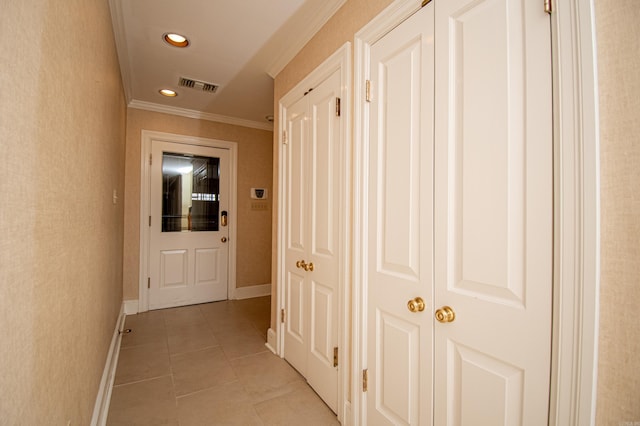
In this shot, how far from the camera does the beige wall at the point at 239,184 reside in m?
3.58

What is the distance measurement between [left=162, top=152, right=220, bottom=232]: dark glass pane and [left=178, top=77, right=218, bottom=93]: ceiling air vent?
1079 millimetres

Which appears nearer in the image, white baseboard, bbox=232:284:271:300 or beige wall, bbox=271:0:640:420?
beige wall, bbox=271:0:640:420

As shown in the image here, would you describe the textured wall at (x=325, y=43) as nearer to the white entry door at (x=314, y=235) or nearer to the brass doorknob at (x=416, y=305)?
the white entry door at (x=314, y=235)

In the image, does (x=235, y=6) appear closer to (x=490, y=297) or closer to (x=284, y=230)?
(x=284, y=230)

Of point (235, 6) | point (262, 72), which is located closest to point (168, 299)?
point (262, 72)

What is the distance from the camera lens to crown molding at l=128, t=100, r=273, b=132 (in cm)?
362

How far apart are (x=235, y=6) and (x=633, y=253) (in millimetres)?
2362

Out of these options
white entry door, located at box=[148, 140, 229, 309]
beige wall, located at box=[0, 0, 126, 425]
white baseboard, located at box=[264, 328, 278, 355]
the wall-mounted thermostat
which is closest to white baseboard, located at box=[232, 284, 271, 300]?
white entry door, located at box=[148, 140, 229, 309]

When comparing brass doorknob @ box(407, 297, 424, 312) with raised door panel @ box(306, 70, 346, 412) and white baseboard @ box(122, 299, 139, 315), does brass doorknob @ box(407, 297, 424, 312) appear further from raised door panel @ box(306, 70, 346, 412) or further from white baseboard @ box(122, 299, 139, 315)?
white baseboard @ box(122, 299, 139, 315)

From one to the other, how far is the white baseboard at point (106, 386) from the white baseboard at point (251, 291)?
66.5 inches

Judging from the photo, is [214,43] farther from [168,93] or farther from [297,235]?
[297,235]

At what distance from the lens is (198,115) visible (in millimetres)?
3961

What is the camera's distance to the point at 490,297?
3.33ft

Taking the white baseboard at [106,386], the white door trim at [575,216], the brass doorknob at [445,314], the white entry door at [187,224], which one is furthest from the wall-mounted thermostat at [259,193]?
the white door trim at [575,216]
